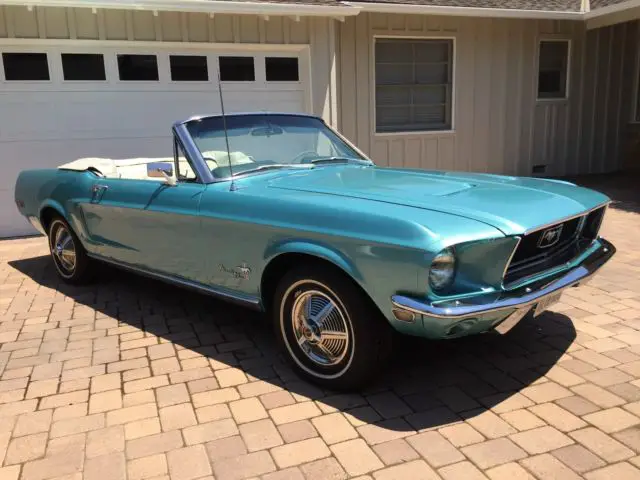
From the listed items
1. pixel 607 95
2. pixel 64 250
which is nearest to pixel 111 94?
pixel 64 250

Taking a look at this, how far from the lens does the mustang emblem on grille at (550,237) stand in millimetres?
2961

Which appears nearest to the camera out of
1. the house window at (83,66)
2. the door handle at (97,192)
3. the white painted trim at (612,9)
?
the door handle at (97,192)

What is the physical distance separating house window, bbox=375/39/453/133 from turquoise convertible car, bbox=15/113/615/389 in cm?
614

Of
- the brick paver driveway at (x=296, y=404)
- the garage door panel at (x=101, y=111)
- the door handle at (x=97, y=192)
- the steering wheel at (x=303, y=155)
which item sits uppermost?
the garage door panel at (x=101, y=111)

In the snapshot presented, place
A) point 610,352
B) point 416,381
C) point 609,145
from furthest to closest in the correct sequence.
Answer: point 609,145
point 610,352
point 416,381

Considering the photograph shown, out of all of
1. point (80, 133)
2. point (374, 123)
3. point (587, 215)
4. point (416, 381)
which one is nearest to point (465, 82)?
point (374, 123)

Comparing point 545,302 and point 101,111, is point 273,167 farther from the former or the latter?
point 101,111

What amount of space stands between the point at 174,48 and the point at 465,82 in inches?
213

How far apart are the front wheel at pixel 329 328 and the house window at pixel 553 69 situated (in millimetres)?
9884

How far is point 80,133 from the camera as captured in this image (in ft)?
25.5

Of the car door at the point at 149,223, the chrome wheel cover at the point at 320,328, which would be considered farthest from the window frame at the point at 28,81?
the chrome wheel cover at the point at 320,328

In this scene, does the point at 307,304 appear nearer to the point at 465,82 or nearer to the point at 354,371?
the point at 354,371

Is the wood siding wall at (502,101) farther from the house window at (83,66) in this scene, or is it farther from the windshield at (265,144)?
the windshield at (265,144)

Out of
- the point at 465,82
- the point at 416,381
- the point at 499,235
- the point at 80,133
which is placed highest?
the point at 465,82
